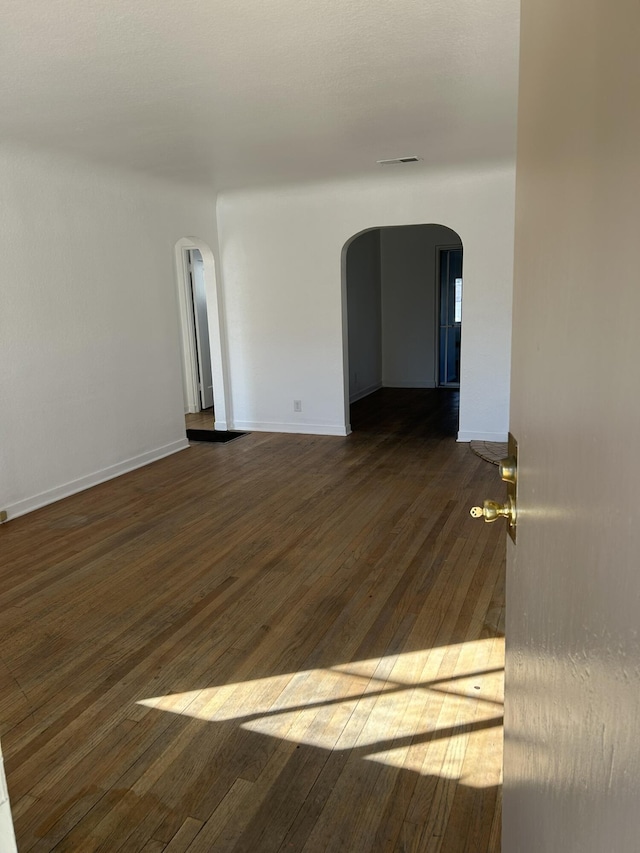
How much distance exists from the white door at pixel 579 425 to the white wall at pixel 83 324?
164 inches

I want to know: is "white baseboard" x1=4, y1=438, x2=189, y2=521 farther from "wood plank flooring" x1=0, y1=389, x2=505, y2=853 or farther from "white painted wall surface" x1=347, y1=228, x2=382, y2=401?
"white painted wall surface" x1=347, y1=228, x2=382, y2=401

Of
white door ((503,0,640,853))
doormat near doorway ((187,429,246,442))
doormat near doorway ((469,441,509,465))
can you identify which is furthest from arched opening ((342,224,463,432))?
white door ((503,0,640,853))

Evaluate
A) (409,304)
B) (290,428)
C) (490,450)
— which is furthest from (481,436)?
(409,304)

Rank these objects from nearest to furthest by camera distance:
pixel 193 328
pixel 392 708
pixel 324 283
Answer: pixel 392 708
pixel 324 283
pixel 193 328

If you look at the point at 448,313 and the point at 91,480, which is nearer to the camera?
the point at 91,480

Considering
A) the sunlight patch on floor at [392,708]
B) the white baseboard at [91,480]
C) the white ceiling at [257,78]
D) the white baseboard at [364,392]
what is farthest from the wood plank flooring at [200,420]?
the sunlight patch on floor at [392,708]

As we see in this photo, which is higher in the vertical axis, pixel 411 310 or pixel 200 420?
pixel 411 310

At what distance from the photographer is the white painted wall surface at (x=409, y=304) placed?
377 inches

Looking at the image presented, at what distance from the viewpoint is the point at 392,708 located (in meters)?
2.19

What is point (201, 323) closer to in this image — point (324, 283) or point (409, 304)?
point (324, 283)

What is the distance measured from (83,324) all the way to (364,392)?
16.5 feet

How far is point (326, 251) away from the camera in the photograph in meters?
6.35

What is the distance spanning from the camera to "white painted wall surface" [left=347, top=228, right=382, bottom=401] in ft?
28.7

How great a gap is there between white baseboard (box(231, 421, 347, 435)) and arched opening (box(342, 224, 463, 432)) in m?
2.51
